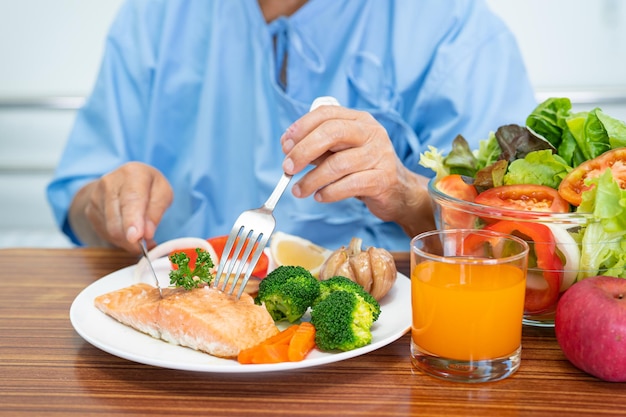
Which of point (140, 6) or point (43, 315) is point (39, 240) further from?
point (43, 315)

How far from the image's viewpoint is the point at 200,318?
1.17m

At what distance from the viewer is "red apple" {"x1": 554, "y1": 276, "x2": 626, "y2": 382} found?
108 cm

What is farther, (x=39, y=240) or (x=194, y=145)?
(x=39, y=240)

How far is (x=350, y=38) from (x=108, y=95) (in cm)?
72

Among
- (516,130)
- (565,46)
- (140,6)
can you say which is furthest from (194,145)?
(565,46)

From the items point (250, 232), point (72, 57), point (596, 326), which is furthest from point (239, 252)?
point (72, 57)

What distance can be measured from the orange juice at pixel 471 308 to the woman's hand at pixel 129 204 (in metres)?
0.75

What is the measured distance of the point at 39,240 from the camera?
12.6 ft

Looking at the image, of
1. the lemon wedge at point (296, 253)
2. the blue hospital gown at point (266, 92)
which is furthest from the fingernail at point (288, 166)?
the blue hospital gown at point (266, 92)

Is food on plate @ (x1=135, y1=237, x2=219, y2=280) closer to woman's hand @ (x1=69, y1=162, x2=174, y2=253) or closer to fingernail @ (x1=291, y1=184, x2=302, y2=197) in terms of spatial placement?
woman's hand @ (x1=69, y1=162, x2=174, y2=253)

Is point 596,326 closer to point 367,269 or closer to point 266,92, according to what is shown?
point 367,269

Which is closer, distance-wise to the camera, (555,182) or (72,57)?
(555,182)

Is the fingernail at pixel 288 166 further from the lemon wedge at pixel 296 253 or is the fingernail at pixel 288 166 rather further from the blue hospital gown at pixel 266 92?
the blue hospital gown at pixel 266 92

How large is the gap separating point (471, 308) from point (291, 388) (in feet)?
0.92
